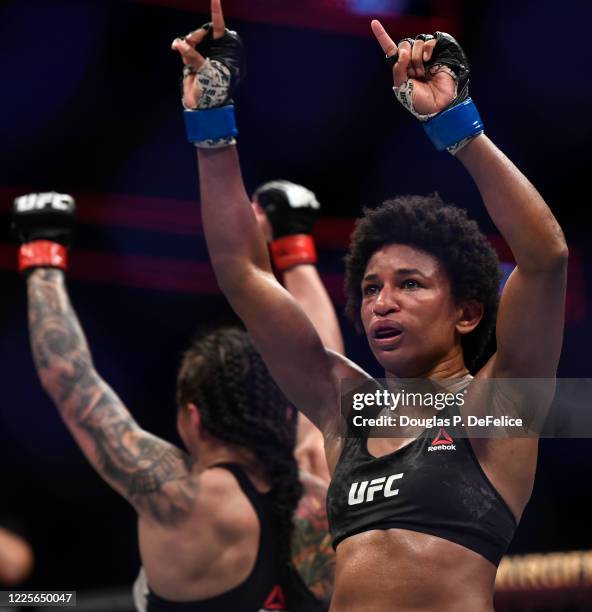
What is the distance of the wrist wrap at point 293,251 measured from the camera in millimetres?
3189

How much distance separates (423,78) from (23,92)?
3.87 metres

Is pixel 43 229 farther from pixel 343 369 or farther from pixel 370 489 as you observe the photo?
pixel 370 489

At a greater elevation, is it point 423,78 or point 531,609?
point 423,78

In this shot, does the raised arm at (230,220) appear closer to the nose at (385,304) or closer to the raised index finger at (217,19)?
the raised index finger at (217,19)

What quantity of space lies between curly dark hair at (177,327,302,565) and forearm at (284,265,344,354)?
0.29 m

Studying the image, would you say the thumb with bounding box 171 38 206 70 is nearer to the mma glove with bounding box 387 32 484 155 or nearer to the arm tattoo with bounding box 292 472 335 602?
the mma glove with bounding box 387 32 484 155

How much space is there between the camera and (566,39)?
17.4 feet

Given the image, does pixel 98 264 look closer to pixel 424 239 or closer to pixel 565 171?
pixel 565 171

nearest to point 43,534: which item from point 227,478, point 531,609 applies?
point 531,609

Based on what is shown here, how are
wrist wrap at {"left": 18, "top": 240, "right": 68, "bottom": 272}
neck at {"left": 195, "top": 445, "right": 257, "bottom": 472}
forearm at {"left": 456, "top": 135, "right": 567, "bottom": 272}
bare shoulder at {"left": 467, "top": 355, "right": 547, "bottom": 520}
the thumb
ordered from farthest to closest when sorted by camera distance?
1. wrist wrap at {"left": 18, "top": 240, "right": 68, "bottom": 272}
2. neck at {"left": 195, "top": 445, "right": 257, "bottom": 472}
3. the thumb
4. bare shoulder at {"left": 467, "top": 355, "right": 547, "bottom": 520}
5. forearm at {"left": 456, "top": 135, "right": 567, "bottom": 272}

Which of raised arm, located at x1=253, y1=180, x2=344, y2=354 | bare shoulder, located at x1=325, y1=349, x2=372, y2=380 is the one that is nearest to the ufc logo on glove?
raised arm, located at x1=253, y1=180, x2=344, y2=354

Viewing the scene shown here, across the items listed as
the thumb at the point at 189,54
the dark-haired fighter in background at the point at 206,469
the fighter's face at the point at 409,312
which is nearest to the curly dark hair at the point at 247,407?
the dark-haired fighter in background at the point at 206,469

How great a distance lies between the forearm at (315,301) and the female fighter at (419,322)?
83 centimetres

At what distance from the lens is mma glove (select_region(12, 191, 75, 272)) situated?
9.81 feet
